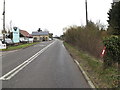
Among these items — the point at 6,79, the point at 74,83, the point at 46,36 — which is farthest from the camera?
the point at 46,36

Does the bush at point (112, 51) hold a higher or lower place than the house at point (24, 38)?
lower

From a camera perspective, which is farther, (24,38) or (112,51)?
(24,38)

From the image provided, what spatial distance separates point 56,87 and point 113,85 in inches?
80.5

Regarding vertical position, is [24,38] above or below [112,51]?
above

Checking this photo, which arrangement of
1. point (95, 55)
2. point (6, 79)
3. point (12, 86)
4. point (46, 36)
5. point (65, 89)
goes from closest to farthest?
point (65, 89) → point (12, 86) → point (6, 79) → point (95, 55) → point (46, 36)

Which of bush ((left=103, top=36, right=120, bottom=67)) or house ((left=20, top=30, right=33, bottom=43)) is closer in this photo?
bush ((left=103, top=36, right=120, bottom=67))

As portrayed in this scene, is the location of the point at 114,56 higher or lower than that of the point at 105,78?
higher

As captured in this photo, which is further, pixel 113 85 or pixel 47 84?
pixel 47 84

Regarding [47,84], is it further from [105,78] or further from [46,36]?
[46,36]

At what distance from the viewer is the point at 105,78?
8.21 metres

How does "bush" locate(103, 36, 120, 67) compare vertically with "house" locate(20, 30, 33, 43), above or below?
below

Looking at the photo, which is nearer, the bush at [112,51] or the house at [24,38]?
the bush at [112,51]

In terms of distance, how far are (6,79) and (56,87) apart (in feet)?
8.94

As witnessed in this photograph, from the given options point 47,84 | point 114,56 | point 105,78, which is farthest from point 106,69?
point 47,84
